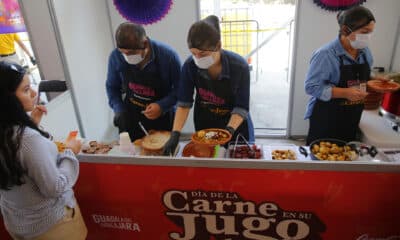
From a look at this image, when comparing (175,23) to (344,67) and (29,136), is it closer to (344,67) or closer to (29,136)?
(344,67)

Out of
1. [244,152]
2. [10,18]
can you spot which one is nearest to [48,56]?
[10,18]

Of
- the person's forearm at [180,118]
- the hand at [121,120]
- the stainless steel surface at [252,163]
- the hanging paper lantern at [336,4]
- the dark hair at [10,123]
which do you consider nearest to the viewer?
the dark hair at [10,123]

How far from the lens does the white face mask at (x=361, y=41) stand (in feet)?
6.34

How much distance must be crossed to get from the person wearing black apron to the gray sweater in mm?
884

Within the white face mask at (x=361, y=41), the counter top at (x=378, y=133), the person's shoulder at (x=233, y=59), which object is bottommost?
the counter top at (x=378, y=133)

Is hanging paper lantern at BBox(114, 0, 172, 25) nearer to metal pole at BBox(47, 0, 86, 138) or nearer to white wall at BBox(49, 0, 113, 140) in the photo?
white wall at BBox(49, 0, 113, 140)

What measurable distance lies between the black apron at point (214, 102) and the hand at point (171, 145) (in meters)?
0.29

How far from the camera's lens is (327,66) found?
2.07 metres

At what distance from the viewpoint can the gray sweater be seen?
3.73 feet

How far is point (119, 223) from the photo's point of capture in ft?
5.33

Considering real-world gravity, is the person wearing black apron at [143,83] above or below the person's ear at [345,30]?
below

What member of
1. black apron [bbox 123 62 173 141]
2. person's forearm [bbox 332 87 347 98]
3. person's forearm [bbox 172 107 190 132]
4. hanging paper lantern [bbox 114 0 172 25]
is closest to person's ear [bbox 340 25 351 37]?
person's forearm [bbox 332 87 347 98]

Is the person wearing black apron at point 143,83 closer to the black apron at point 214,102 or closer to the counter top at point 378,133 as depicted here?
the black apron at point 214,102

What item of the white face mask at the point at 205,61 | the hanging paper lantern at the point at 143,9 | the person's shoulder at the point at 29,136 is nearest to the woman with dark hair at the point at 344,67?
the white face mask at the point at 205,61
